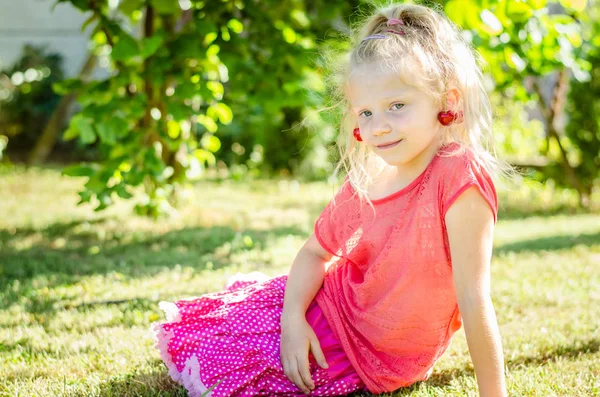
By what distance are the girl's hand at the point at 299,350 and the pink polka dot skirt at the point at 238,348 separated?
0.03 m

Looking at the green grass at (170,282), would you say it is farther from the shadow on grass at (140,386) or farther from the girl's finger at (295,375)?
the girl's finger at (295,375)

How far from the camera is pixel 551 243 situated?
4371 mm

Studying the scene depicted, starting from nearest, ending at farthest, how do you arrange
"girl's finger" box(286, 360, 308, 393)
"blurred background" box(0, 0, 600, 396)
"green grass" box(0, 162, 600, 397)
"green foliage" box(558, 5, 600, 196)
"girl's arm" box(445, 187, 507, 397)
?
1. "girl's arm" box(445, 187, 507, 397)
2. "girl's finger" box(286, 360, 308, 393)
3. "green grass" box(0, 162, 600, 397)
4. "blurred background" box(0, 0, 600, 396)
5. "green foliage" box(558, 5, 600, 196)

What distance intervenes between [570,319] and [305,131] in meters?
5.58

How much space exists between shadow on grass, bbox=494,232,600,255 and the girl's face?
2.59m

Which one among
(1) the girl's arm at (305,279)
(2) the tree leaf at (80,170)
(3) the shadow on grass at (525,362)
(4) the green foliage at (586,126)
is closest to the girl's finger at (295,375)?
(1) the girl's arm at (305,279)

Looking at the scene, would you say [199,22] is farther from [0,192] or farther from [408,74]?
[0,192]

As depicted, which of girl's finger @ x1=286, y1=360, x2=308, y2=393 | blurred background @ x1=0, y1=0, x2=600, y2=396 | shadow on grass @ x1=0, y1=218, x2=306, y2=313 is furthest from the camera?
shadow on grass @ x1=0, y1=218, x2=306, y2=313

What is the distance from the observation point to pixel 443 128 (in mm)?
1691

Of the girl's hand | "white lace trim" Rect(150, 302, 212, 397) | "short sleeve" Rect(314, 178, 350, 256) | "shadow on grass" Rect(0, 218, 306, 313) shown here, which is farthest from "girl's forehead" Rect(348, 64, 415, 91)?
"shadow on grass" Rect(0, 218, 306, 313)

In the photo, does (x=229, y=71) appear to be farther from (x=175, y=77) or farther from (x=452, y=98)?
(x=452, y=98)

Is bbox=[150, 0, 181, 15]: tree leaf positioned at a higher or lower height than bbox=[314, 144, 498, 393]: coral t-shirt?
higher

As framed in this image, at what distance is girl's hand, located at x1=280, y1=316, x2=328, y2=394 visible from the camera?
1.74 m

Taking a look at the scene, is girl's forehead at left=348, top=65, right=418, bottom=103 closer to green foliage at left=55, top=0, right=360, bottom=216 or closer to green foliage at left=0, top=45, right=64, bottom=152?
green foliage at left=55, top=0, right=360, bottom=216
